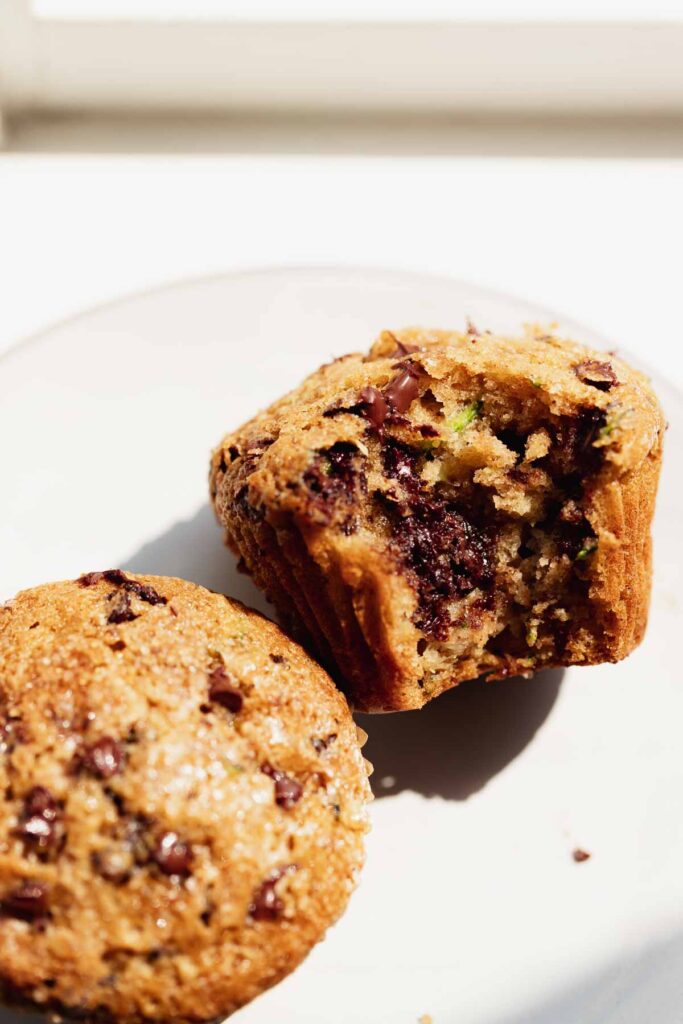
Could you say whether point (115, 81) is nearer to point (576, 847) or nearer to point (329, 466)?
point (329, 466)

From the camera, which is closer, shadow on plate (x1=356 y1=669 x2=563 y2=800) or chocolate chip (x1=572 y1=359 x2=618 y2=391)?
chocolate chip (x1=572 y1=359 x2=618 y2=391)

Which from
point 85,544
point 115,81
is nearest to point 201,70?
point 115,81

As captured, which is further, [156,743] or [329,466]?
[329,466]

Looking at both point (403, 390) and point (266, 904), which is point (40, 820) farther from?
point (403, 390)

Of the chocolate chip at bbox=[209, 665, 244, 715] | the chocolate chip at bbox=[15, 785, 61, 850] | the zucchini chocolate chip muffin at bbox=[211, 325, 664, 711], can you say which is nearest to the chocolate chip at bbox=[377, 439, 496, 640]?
the zucchini chocolate chip muffin at bbox=[211, 325, 664, 711]

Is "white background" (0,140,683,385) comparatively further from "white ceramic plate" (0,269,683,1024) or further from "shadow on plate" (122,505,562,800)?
"shadow on plate" (122,505,562,800)

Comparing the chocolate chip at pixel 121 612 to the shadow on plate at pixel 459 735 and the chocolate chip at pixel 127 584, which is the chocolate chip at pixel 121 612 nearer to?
the chocolate chip at pixel 127 584

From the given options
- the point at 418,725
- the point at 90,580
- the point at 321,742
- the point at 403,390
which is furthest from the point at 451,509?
the point at 90,580
